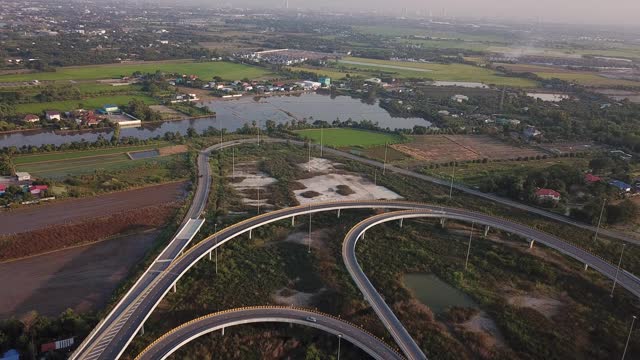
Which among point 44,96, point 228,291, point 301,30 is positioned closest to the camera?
point 228,291

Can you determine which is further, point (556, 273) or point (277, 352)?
point (556, 273)

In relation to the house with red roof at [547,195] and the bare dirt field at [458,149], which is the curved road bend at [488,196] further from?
the bare dirt field at [458,149]

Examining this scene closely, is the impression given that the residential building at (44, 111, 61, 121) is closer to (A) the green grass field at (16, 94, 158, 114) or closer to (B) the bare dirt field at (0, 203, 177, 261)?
(A) the green grass field at (16, 94, 158, 114)

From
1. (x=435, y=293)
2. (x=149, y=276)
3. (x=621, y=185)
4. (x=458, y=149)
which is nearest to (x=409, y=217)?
(x=435, y=293)

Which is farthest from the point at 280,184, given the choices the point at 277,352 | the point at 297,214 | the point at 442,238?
the point at 277,352

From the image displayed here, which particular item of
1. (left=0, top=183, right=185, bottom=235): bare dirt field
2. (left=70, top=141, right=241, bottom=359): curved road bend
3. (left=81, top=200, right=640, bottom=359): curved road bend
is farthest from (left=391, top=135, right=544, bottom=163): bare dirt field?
(left=0, top=183, right=185, bottom=235): bare dirt field

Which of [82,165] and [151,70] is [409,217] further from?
[151,70]

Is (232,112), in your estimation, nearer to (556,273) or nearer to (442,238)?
(442,238)

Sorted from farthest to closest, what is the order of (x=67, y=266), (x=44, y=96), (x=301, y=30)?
(x=301, y=30) → (x=44, y=96) → (x=67, y=266)
